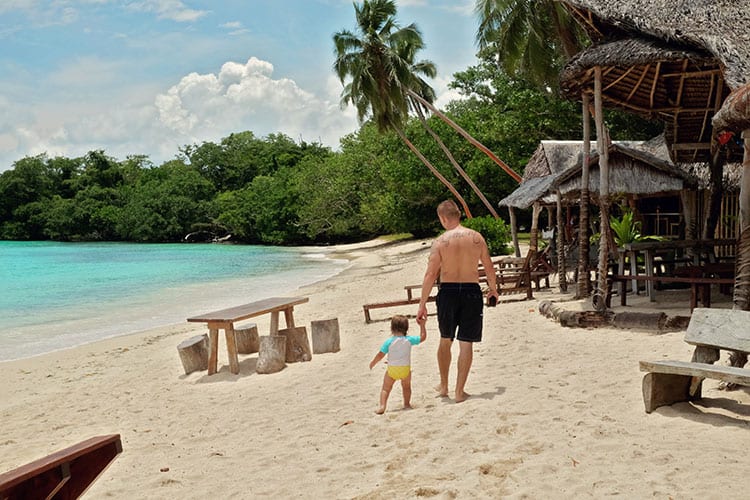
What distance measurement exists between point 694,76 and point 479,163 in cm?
1944

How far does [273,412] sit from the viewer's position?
5766mm

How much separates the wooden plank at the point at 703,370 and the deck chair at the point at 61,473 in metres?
3.46

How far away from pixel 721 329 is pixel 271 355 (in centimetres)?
461

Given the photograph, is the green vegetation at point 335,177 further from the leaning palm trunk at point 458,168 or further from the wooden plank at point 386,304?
the wooden plank at point 386,304

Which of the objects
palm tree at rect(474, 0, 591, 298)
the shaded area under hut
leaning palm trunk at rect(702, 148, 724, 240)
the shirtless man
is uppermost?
palm tree at rect(474, 0, 591, 298)

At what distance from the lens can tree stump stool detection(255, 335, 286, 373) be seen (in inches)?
296

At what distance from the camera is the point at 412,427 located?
4777 mm

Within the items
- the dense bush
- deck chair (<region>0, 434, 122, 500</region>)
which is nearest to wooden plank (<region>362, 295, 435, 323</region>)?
deck chair (<region>0, 434, 122, 500</region>)

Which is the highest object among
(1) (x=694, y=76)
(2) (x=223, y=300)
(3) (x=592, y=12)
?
(3) (x=592, y=12)

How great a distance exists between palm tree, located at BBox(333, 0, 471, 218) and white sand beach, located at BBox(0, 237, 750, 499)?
762 inches

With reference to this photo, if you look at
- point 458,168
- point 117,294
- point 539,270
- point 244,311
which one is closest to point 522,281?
point 539,270

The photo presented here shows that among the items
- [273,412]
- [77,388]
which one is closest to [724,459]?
[273,412]

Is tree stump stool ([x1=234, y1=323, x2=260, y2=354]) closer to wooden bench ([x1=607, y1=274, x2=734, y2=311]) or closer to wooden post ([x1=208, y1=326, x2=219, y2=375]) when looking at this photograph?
wooden post ([x1=208, y1=326, x2=219, y2=375])

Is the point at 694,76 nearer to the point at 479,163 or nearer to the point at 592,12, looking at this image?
the point at 592,12
